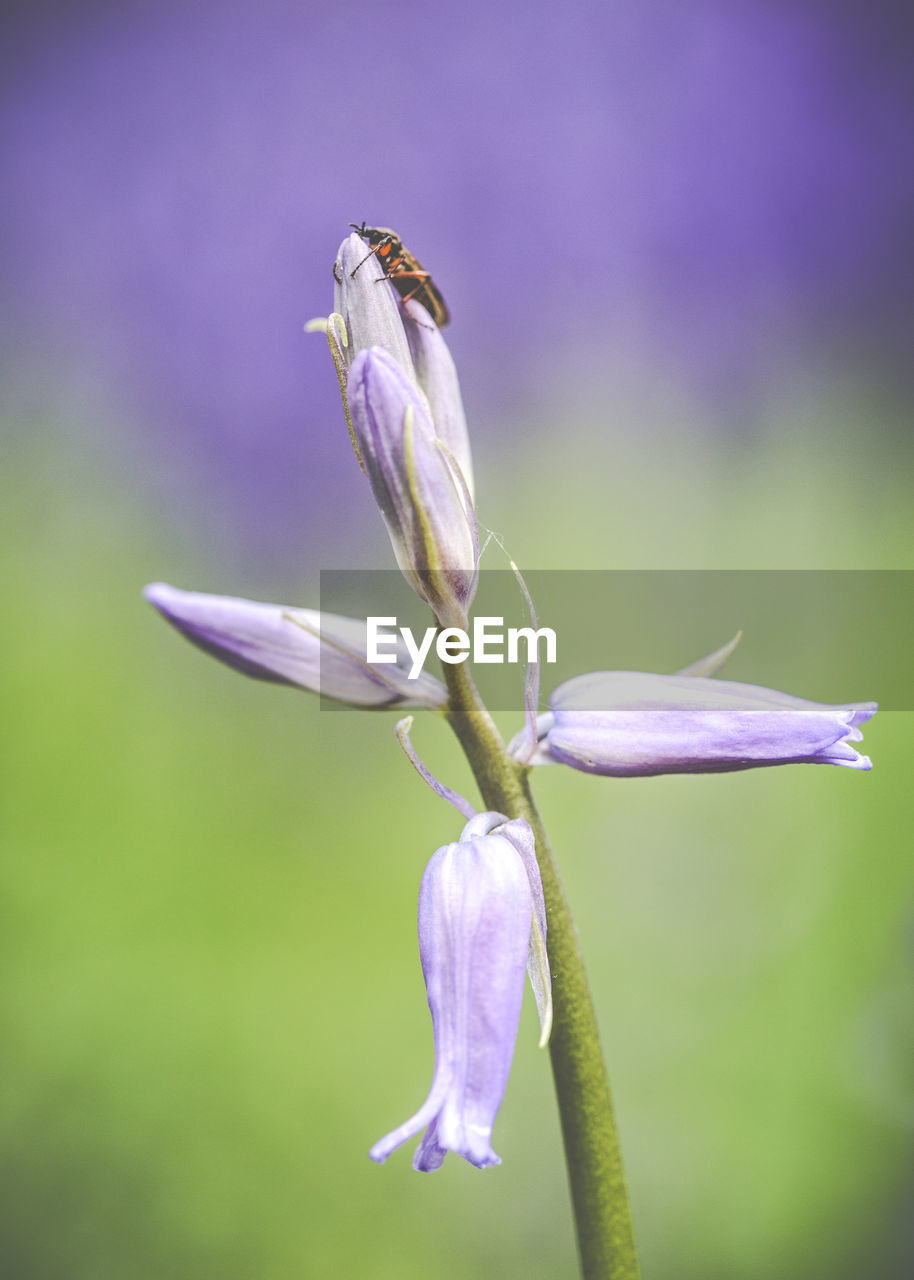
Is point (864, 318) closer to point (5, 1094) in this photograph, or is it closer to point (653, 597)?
point (653, 597)

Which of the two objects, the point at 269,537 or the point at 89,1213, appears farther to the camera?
the point at 269,537

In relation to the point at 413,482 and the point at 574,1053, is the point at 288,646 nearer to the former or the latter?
the point at 413,482

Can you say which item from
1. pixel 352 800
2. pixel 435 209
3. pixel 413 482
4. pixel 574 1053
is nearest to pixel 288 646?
pixel 413 482

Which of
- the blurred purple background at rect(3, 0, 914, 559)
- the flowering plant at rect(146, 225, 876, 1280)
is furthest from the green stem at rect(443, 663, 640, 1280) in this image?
the blurred purple background at rect(3, 0, 914, 559)

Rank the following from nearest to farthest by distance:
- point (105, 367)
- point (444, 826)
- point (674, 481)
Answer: point (444, 826) → point (674, 481) → point (105, 367)

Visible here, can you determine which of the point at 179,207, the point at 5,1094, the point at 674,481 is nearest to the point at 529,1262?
the point at 5,1094

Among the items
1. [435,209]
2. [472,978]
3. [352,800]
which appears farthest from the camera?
[435,209]
